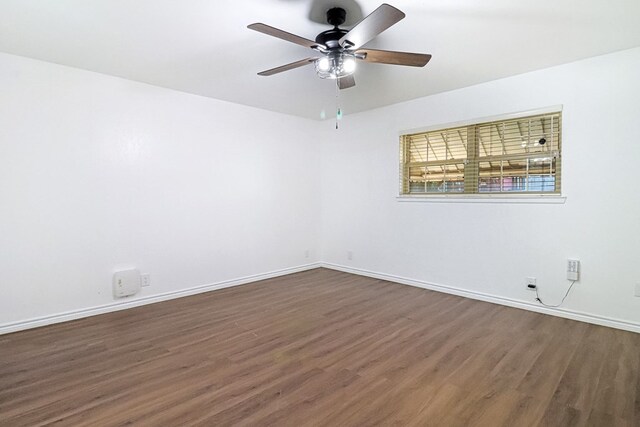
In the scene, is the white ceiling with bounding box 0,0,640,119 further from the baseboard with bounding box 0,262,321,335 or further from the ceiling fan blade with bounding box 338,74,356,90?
the baseboard with bounding box 0,262,321,335

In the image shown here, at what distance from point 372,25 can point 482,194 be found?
8.69 feet

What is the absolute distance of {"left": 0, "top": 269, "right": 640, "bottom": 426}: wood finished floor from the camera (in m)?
1.83

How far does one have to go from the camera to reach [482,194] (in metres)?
3.84

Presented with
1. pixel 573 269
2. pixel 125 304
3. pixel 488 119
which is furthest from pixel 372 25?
pixel 125 304

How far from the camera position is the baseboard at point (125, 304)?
298cm

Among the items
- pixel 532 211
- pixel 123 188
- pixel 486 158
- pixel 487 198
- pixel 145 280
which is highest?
pixel 486 158

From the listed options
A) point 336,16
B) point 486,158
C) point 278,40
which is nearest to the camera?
point 336,16

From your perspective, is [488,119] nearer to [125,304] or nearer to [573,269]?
[573,269]

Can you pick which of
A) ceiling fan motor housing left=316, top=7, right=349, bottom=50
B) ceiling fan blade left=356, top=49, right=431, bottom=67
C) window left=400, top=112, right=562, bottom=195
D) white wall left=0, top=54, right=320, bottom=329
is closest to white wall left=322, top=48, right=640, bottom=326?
window left=400, top=112, right=562, bottom=195

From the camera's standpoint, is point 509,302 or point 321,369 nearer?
point 321,369

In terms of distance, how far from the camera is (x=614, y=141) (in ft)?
9.68

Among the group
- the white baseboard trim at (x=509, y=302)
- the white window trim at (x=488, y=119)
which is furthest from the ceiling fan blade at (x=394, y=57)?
the white baseboard trim at (x=509, y=302)

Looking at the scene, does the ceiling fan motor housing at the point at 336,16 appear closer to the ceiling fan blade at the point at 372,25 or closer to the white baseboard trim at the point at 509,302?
the ceiling fan blade at the point at 372,25

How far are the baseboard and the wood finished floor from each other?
4.1 inches
